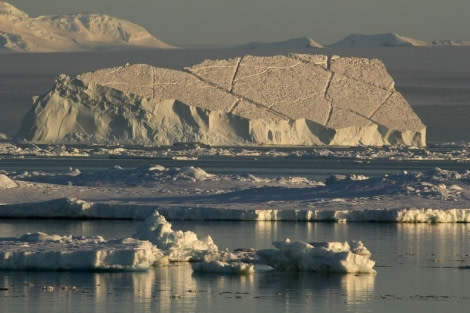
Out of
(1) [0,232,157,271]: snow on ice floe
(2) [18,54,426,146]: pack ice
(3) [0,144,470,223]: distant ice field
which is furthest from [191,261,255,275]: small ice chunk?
(2) [18,54,426,146]: pack ice

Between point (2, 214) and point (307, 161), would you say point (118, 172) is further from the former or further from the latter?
point (307, 161)

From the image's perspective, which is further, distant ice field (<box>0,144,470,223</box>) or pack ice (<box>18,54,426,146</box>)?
pack ice (<box>18,54,426,146</box>)

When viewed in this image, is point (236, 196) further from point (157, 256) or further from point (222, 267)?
point (222, 267)

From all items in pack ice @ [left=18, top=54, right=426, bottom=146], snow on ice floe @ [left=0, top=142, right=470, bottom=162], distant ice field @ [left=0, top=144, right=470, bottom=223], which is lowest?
distant ice field @ [left=0, top=144, right=470, bottom=223]

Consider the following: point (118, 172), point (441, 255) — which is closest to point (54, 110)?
point (118, 172)

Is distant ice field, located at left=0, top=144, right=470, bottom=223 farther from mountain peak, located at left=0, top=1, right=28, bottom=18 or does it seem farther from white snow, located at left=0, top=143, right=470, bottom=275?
mountain peak, located at left=0, top=1, right=28, bottom=18

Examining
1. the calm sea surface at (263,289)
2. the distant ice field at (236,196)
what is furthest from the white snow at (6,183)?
the calm sea surface at (263,289)
